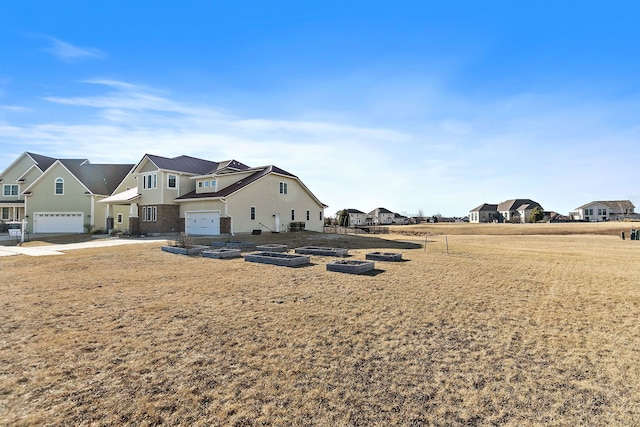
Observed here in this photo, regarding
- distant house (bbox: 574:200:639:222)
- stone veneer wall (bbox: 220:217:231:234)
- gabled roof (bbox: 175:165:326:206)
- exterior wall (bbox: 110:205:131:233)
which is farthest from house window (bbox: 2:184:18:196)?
distant house (bbox: 574:200:639:222)

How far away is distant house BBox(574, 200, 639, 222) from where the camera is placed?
80.6 meters

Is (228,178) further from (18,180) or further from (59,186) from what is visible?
(18,180)

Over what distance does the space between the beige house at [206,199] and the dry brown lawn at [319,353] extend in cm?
1864

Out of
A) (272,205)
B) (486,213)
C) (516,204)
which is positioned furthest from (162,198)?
(516,204)

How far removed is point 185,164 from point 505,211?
89043 mm

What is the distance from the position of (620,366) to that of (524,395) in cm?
208

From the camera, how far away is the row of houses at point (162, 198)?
2962 cm

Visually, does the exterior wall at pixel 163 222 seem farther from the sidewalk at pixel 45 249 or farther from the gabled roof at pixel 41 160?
the gabled roof at pixel 41 160

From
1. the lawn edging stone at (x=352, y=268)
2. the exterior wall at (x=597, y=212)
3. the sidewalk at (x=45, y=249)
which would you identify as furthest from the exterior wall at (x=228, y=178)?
the exterior wall at (x=597, y=212)

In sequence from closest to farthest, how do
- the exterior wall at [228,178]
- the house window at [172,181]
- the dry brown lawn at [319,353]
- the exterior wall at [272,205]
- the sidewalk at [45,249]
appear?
1. the dry brown lawn at [319,353]
2. the sidewalk at [45,249]
3. the exterior wall at [272,205]
4. the exterior wall at [228,178]
5. the house window at [172,181]

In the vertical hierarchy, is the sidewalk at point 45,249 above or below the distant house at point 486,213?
below

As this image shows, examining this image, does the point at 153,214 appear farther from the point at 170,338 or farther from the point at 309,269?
the point at 170,338

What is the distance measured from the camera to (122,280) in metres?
10.7

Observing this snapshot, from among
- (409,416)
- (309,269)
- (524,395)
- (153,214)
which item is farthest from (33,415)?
(153,214)
